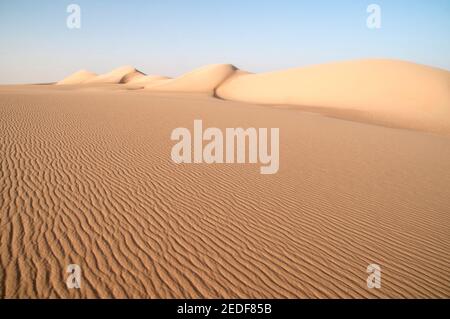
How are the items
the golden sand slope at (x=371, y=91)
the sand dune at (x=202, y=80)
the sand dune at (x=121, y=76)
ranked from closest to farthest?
the golden sand slope at (x=371, y=91)
the sand dune at (x=202, y=80)
the sand dune at (x=121, y=76)

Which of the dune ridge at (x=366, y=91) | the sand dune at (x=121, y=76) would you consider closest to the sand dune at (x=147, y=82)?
the sand dune at (x=121, y=76)

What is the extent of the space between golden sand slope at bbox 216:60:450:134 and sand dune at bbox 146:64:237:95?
10.9 meters

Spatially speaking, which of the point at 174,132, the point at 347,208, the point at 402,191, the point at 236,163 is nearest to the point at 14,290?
the point at 347,208

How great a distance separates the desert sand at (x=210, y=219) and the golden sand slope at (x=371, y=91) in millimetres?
21308

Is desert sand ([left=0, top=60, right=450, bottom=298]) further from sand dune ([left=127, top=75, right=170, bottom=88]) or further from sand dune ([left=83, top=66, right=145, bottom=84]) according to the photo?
sand dune ([left=83, top=66, right=145, bottom=84])

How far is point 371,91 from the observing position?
127ft

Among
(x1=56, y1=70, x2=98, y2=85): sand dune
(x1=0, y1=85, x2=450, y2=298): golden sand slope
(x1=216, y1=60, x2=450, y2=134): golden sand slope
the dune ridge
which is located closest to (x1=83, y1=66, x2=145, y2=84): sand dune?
(x1=56, y1=70, x2=98, y2=85): sand dune

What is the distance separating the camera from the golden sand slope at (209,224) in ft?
12.1

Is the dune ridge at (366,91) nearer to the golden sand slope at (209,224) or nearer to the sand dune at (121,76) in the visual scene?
the golden sand slope at (209,224)

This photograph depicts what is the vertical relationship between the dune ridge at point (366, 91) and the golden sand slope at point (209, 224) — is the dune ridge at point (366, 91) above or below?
above

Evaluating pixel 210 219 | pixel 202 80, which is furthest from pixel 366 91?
pixel 210 219

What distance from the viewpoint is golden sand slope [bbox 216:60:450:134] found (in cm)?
2997

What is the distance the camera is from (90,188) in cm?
608

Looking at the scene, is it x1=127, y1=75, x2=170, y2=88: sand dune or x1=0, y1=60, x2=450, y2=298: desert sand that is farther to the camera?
x1=127, y1=75, x2=170, y2=88: sand dune
